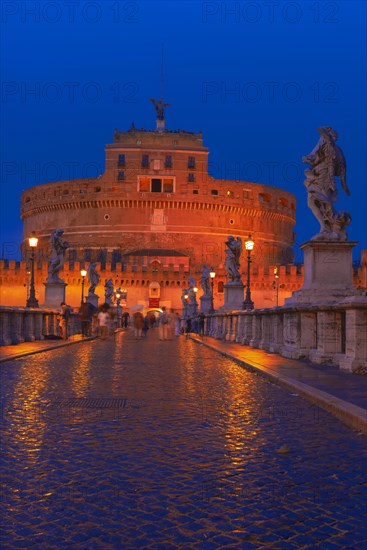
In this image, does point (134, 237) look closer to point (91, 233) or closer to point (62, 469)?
point (91, 233)

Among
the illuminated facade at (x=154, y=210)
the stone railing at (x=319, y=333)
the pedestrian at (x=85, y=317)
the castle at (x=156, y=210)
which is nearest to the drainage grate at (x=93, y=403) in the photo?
the stone railing at (x=319, y=333)

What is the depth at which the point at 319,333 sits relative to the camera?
992 centimetres

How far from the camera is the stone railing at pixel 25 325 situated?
15692mm

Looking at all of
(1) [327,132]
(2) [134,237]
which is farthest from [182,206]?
(1) [327,132]

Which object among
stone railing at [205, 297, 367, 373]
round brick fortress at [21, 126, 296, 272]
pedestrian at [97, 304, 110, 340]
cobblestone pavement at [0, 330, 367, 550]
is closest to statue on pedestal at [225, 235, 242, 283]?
pedestrian at [97, 304, 110, 340]

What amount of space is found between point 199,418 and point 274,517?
274cm

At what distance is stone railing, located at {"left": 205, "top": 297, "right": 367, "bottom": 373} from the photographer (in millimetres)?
8359

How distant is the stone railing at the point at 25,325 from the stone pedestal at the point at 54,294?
1.18 metres

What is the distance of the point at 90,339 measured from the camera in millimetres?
24984

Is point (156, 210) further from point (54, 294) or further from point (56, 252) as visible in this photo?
point (56, 252)

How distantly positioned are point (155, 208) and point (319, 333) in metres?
69.4

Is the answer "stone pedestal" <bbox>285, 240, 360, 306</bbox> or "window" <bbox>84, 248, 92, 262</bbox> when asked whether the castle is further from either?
"stone pedestal" <bbox>285, 240, 360, 306</bbox>

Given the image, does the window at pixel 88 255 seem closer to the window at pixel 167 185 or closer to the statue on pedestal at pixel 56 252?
the window at pixel 167 185

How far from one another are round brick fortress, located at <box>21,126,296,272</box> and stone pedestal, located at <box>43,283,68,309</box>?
49.4 meters
